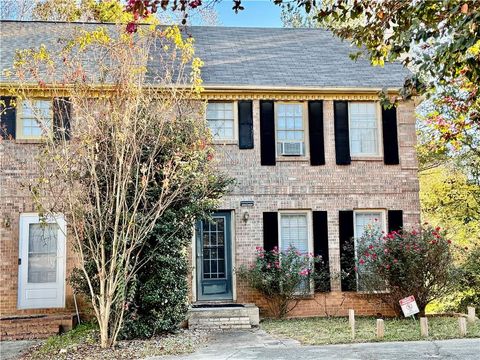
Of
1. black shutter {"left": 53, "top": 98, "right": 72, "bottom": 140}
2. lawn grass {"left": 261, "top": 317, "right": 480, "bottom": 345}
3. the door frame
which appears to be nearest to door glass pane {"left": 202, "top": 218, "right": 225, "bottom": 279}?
the door frame

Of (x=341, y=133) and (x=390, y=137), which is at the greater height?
(x=341, y=133)

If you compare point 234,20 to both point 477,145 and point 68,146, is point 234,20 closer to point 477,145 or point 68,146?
point 477,145

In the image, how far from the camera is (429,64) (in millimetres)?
5352

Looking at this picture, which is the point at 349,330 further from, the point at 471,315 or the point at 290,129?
the point at 290,129

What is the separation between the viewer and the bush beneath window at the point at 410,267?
1182cm

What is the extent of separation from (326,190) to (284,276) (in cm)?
239

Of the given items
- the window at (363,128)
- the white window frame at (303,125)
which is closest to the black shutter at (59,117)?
the white window frame at (303,125)

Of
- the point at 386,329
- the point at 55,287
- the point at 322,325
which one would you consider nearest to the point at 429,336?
the point at 386,329

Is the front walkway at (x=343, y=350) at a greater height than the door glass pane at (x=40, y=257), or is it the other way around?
the door glass pane at (x=40, y=257)

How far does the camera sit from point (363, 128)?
13961 mm

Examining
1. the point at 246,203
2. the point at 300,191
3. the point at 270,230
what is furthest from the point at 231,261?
the point at 300,191

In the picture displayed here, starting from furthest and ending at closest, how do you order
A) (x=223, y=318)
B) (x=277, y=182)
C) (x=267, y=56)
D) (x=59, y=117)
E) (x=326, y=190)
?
(x=267, y=56), (x=326, y=190), (x=277, y=182), (x=223, y=318), (x=59, y=117)

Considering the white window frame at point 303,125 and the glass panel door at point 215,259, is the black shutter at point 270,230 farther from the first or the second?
the white window frame at point 303,125

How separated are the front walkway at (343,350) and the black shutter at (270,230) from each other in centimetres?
377
